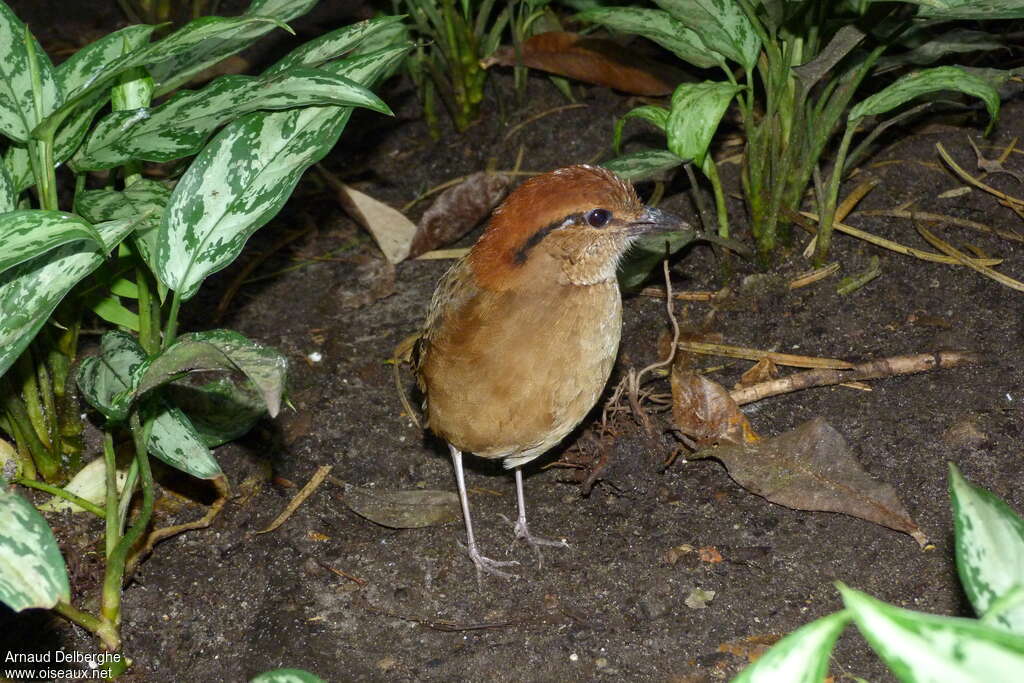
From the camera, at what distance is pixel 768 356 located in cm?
380

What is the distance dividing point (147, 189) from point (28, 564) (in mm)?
1310

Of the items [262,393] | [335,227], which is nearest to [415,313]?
[335,227]

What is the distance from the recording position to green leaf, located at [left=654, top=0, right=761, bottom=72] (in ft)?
11.9

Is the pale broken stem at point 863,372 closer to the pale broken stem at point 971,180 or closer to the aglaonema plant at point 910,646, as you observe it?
the pale broken stem at point 971,180

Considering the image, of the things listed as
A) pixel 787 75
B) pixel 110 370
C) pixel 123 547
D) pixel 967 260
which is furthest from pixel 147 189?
pixel 967 260

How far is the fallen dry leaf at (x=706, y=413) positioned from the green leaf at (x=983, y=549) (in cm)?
193

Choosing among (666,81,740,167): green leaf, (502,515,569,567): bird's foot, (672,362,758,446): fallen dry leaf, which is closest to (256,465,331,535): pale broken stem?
(502,515,569,567): bird's foot

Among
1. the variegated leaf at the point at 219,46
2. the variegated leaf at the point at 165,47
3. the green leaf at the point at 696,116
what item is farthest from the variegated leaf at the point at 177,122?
the green leaf at the point at 696,116

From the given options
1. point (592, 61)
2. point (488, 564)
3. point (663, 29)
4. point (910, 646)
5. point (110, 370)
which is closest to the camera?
point (910, 646)

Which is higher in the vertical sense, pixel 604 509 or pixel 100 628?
pixel 100 628

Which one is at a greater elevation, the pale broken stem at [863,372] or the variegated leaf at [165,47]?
the variegated leaf at [165,47]

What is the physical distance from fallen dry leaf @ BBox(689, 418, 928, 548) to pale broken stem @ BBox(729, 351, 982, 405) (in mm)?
251

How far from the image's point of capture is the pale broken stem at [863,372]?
3574 mm
